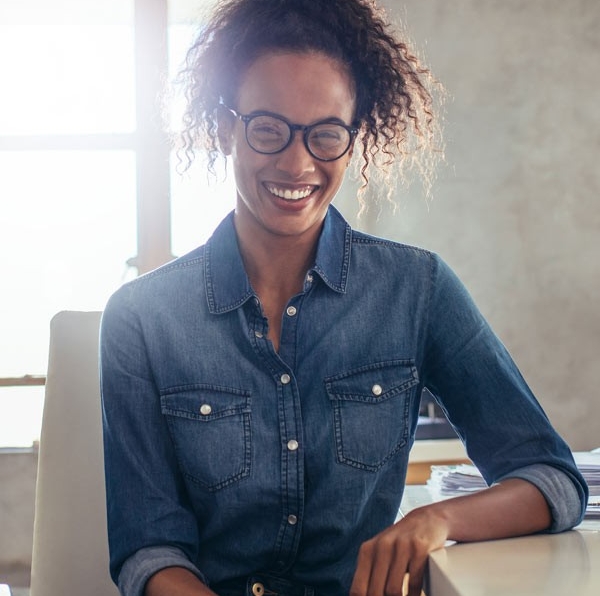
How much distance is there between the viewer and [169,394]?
1.19 m

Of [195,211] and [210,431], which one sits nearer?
[210,431]

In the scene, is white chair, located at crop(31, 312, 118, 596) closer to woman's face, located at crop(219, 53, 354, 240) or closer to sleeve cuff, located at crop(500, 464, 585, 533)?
woman's face, located at crop(219, 53, 354, 240)

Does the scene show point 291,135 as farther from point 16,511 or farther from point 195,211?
point 16,511

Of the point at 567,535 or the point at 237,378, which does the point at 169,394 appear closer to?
the point at 237,378

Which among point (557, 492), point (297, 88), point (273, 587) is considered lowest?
point (273, 587)

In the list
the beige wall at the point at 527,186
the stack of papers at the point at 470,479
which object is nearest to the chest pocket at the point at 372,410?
the stack of papers at the point at 470,479

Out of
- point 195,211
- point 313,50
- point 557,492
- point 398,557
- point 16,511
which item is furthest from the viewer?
point 195,211

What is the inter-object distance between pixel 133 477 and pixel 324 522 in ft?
0.82

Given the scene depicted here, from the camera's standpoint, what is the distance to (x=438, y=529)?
91 cm

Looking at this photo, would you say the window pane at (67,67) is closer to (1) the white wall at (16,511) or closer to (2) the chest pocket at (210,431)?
(1) the white wall at (16,511)

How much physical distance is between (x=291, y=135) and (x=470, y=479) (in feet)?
1.72

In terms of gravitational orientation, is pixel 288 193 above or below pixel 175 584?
above

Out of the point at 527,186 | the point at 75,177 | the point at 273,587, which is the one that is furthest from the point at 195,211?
the point at 273,587

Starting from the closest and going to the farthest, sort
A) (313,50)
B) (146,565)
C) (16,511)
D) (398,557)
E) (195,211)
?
(398,557)
(146,565)
(313,50)
(16,511)
(195,211)
